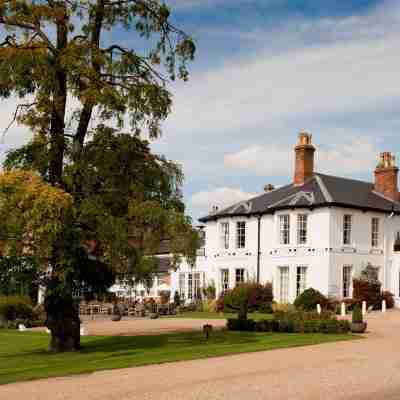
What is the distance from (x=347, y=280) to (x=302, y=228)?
381cm

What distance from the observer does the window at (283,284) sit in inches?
1617

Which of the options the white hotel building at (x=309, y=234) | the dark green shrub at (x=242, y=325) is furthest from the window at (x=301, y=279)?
the dark green shrub at (x=242, y=325)

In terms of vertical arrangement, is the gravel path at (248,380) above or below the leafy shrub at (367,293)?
below

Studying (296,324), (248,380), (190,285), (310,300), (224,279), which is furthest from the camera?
(190,285)

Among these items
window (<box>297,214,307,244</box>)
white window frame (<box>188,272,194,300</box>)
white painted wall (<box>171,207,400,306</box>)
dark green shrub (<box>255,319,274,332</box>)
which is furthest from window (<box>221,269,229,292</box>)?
dark green shrub (<box>255,319,274,332</box>)

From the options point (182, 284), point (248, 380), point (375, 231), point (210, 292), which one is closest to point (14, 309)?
point (210, 292)

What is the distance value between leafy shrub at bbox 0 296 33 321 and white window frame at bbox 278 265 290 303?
14.4 metres

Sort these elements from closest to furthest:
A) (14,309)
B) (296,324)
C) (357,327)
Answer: (357,327), (296,324), (14,309)

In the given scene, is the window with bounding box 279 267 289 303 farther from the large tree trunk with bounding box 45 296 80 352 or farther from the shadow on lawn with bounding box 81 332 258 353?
the large tree trunk with bounding box 45 296 80 352

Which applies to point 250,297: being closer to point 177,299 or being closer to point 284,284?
point 284,284

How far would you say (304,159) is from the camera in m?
42.4

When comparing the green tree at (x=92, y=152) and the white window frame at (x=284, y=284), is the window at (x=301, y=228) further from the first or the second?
the green tree at (x=92, y=152)

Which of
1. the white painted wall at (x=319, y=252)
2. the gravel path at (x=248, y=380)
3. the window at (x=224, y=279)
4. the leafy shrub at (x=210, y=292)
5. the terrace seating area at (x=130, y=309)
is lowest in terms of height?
the terrace seating area at (x=130, y=309)

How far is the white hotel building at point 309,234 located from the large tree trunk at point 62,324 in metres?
20.7
